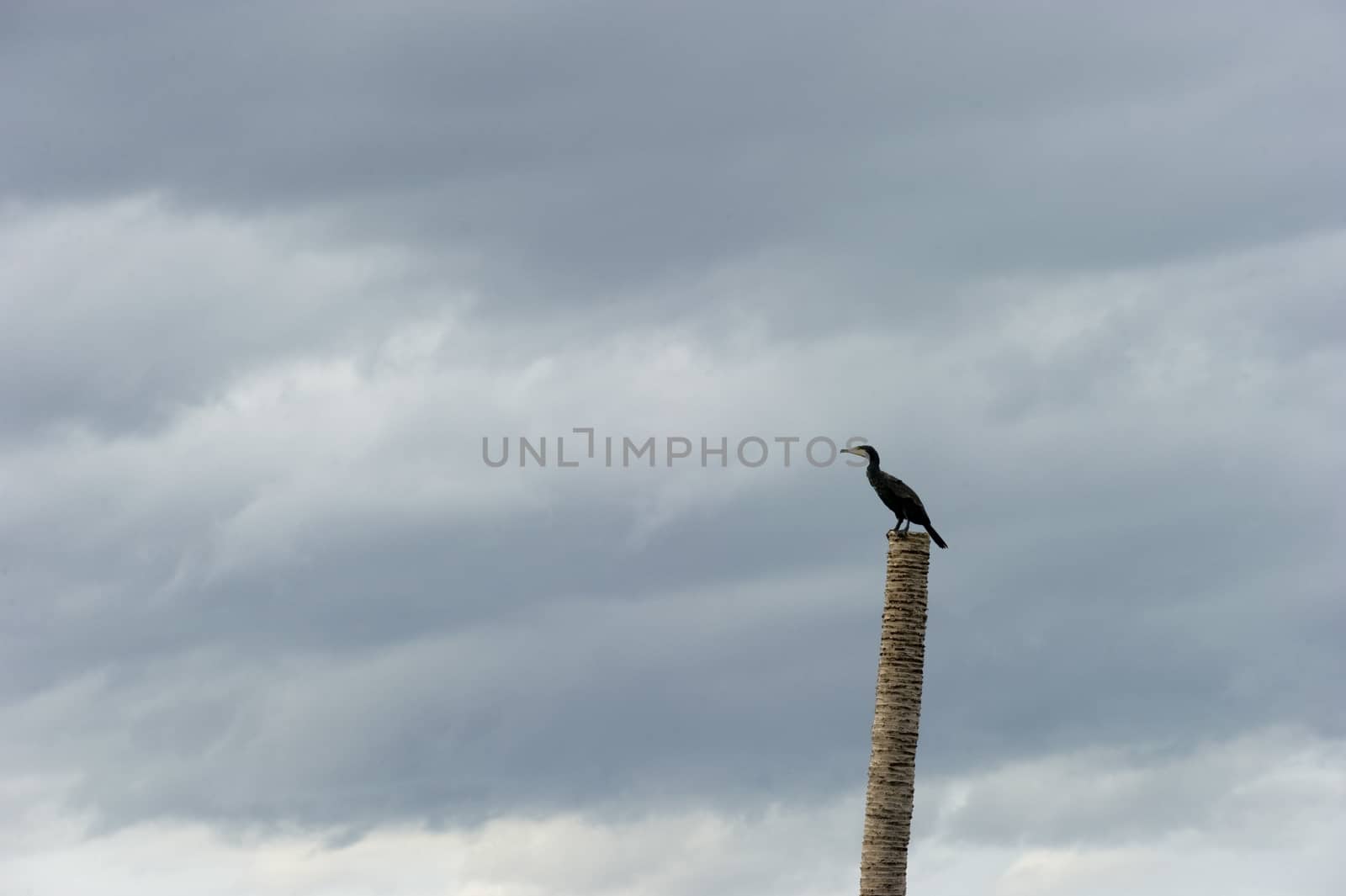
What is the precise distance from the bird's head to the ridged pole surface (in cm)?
356

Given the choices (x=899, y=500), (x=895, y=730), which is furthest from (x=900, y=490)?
(x=895, y=730)

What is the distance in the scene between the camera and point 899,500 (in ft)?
128

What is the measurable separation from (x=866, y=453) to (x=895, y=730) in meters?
6.63

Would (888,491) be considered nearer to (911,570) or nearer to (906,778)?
(911,570)

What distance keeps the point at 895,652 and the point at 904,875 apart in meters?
4.11

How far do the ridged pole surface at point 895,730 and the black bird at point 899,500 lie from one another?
1.51 m

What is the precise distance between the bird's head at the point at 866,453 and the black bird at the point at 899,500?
2cm

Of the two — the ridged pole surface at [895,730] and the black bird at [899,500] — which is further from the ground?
the black bird at [899,500]

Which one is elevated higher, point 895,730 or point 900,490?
point 900,490

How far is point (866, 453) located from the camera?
40.6m

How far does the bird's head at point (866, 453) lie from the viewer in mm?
40344

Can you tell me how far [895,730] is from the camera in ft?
119

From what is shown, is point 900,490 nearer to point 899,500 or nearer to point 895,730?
point 899,500

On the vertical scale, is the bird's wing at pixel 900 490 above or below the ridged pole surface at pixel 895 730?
above
